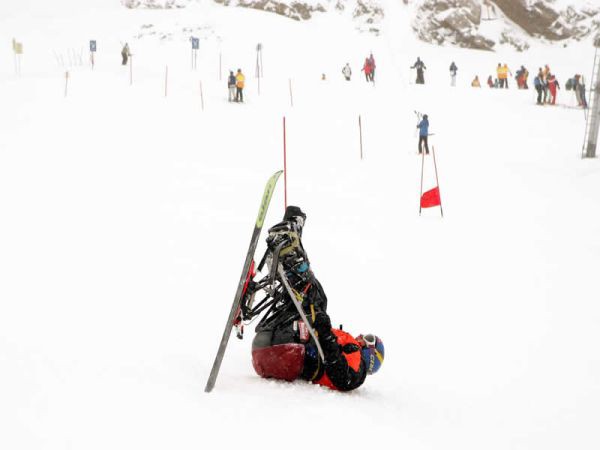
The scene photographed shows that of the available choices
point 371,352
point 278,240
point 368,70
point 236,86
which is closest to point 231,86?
point 236,86

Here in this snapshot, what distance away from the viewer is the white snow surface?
4.12m

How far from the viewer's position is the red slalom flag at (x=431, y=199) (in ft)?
40.4

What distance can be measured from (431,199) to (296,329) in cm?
837

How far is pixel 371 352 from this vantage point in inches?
203

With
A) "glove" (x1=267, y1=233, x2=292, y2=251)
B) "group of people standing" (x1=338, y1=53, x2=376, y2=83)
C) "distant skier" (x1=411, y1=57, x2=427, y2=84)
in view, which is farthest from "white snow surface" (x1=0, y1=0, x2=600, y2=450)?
"distant skier" (x1=411, y1=57, x2=427, y2=84)

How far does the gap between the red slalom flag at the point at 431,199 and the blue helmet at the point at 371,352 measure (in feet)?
24.9

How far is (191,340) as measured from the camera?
630cm

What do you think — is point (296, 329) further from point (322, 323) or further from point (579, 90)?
point (579, 90)

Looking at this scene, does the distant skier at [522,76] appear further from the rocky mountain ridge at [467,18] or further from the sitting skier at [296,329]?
the sitting skier at [296,329]

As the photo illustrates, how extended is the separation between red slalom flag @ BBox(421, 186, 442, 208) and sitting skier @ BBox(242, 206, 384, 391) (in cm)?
784

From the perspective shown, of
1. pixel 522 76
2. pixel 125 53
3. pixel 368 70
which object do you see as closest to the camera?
pixel 125 53

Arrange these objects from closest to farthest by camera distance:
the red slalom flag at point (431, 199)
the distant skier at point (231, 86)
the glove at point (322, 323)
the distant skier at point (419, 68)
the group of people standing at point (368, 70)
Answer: the glove at point (322, 323) < the red slalom flag at point (431, 199) < the distant skier at point (231, 86) < the distant skier at point (419, 68) < the group of people standing at point (368, 70)

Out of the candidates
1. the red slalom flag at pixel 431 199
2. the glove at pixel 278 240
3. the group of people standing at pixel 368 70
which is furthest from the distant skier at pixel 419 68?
the glove at pixel 278 240

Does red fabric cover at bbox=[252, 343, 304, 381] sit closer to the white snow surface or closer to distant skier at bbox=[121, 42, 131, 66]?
the white snow surface
